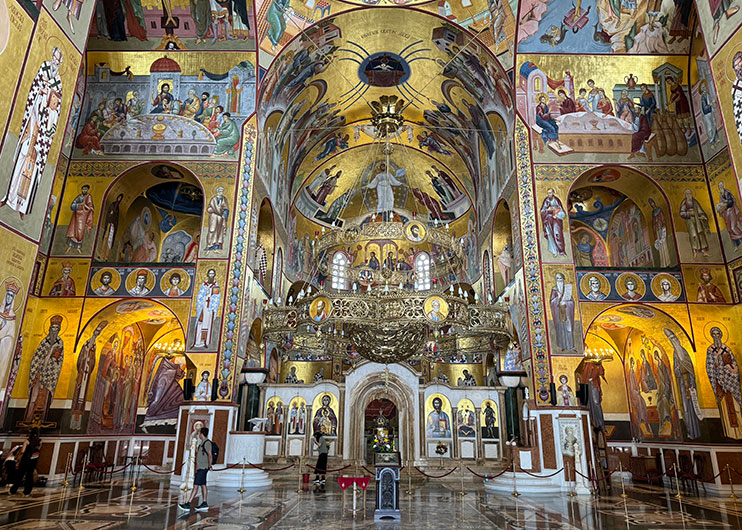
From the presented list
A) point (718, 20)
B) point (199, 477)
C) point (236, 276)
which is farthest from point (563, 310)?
point (199, 477)

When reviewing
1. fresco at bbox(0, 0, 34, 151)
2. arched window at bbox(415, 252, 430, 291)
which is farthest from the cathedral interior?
arched window at bbox(415, 252, 430, 291)

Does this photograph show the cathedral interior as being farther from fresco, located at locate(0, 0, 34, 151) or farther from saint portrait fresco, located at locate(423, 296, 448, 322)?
fresco, located at locate(0, 0, 34, 151)

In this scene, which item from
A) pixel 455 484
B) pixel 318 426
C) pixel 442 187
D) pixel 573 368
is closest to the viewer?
pixel 573 368

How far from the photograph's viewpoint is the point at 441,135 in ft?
72.4

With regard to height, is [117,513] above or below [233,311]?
below

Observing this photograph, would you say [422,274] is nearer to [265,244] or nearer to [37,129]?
[265,244]

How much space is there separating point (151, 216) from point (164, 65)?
539cm

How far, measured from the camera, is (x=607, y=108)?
15477 mm

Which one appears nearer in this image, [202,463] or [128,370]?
[202,463]

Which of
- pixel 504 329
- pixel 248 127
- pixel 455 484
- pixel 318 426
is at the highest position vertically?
pixel 248 127

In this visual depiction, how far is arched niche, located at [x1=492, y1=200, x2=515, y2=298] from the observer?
17828 mm

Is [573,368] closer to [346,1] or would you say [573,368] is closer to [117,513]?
[117,513]

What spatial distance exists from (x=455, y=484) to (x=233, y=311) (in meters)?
8.02

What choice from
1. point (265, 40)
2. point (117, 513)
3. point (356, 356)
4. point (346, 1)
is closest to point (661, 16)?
point (346, 1)
